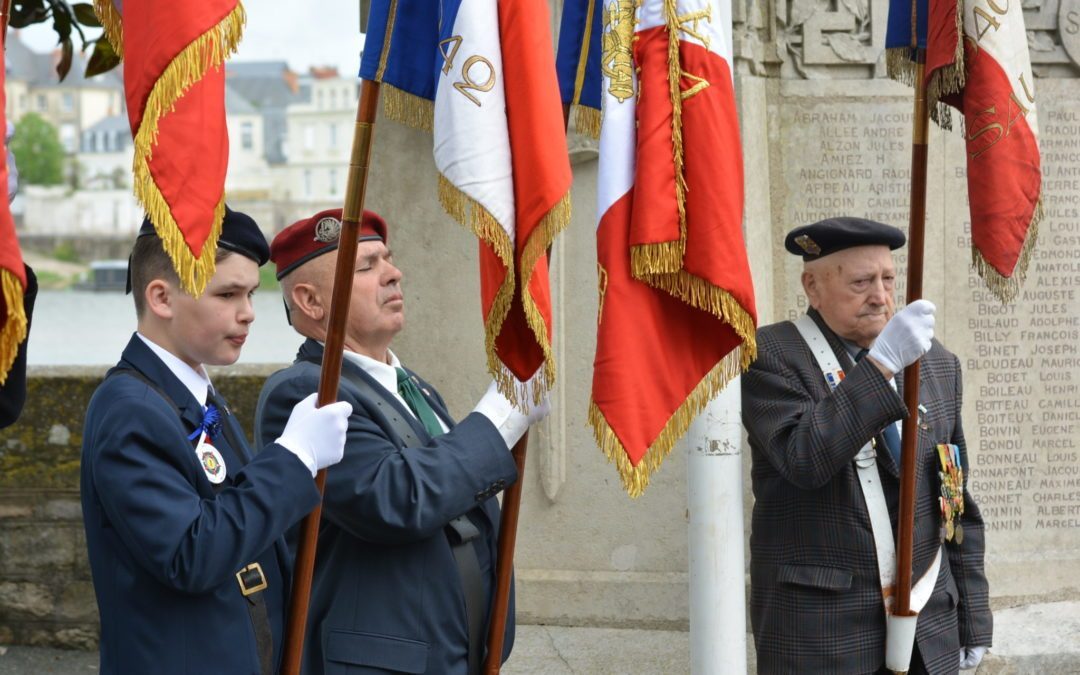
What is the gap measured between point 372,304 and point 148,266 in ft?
2.07

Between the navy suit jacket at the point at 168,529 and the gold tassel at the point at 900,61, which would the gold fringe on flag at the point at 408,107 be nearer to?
the navy suit jacket at the point at 168,529

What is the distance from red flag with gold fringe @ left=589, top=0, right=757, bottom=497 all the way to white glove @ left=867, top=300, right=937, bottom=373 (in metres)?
0.50

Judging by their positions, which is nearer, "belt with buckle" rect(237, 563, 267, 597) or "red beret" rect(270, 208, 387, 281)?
"belt with buckle" rect(237, 563, 267, 597)

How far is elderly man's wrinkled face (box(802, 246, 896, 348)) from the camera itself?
381 cm

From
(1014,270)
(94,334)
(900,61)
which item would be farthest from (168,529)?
(94,334)

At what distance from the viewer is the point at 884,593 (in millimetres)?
3656

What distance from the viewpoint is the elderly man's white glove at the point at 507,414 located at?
3.12m

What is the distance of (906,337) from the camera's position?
3.49 m

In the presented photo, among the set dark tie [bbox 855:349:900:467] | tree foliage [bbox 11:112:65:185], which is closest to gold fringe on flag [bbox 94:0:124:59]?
dark tie [bbox 855:349:900:467]

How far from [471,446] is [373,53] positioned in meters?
0.84

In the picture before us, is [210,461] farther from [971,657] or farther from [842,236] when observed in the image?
[971,657]

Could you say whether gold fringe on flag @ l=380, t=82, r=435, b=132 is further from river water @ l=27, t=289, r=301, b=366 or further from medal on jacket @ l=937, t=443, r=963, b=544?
river water @ l=27, t=289, r=301, b=366

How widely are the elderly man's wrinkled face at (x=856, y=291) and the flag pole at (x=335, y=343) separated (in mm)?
1531

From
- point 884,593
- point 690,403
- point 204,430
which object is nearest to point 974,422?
point 884,593
